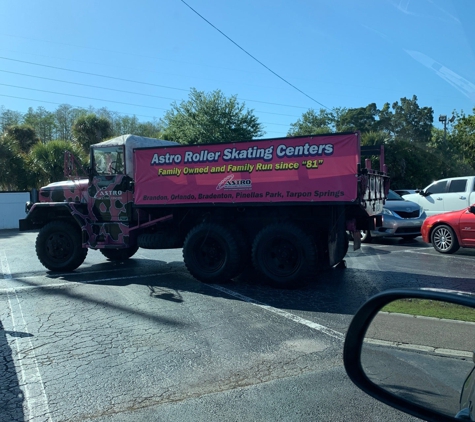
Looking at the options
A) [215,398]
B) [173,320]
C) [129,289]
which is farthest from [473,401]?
[129,289]

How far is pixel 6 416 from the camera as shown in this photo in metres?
3.88

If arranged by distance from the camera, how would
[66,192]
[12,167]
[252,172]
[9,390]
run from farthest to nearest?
[12,167] < [66,192] < [252,172] < [9,390]

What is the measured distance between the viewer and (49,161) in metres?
26.6

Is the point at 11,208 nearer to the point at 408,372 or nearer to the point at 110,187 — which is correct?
the point at 110,187

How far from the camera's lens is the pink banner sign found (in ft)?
26.2

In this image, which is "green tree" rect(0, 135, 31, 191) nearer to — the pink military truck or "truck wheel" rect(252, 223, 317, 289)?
the pink military truck

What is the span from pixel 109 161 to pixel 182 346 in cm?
610

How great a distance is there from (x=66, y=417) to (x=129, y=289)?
4.83 metres

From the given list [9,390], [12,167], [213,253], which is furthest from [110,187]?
[12,167]

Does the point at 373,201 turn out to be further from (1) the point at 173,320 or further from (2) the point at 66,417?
(2) the point at 66,417

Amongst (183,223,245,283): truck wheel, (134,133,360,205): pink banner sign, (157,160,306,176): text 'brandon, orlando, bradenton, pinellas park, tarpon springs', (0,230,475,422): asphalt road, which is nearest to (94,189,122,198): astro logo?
(134,133,360,205): pink banner sign

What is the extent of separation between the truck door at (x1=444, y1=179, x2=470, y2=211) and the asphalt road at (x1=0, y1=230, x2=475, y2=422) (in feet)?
17.4

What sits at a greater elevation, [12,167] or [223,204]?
[12,167]

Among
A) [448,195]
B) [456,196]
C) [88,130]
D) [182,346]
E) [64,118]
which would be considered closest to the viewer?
[182,346]
